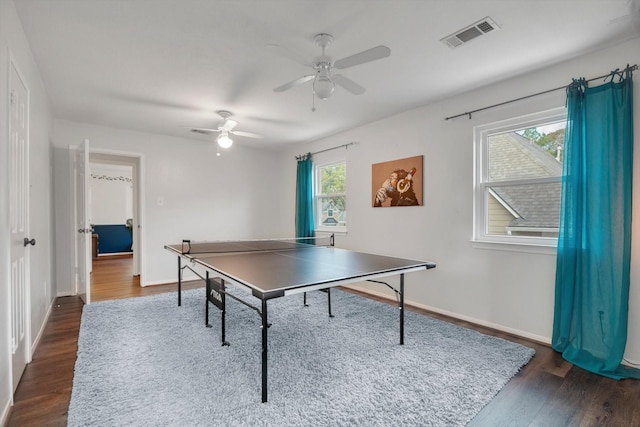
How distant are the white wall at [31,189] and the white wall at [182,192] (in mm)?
851

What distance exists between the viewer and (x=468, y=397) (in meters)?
1.86

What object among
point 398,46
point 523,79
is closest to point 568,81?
point 523,79

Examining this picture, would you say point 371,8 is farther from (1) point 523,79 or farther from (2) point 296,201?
(2) point 296,201

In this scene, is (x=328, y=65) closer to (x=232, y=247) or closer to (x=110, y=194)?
(x=232, y=247)

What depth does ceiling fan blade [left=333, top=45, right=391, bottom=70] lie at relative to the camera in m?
1.83

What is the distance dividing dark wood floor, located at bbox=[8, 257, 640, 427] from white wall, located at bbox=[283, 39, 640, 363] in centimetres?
43

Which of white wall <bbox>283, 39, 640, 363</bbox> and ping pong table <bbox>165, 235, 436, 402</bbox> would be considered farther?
white wall <bbox>283, 39, 640, 363</bbox>

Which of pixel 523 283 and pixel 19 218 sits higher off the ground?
pixel 19 218

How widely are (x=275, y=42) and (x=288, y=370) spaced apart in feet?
7.75

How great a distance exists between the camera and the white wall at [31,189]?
1679 mm

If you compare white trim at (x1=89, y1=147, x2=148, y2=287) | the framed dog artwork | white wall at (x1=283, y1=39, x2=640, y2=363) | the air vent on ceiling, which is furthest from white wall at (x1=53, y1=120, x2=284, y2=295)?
the air vent on ceiling

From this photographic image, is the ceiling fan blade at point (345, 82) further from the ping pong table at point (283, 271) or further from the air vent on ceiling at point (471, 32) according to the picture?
the ping pong table at point (283, 271)

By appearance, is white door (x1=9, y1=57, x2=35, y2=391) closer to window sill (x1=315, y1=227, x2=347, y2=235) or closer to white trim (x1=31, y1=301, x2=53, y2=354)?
white trim (x1=31, y1=301, x2=53, y2=354)

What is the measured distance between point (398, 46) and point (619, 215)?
2.01 metres
